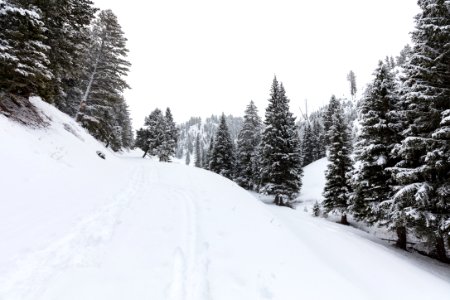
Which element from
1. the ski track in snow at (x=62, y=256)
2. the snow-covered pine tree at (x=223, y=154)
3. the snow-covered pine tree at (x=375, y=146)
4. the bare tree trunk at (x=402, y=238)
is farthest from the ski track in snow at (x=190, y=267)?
the snow-covered pine tree at (x=223, y=154)

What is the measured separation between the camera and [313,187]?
4081 cm

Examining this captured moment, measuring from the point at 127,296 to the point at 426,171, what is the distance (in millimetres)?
13350

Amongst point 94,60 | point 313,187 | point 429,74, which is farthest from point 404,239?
point 94,60

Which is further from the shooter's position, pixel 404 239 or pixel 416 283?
pixel 404 239

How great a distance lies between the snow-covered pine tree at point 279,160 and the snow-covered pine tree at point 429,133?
17225 mm

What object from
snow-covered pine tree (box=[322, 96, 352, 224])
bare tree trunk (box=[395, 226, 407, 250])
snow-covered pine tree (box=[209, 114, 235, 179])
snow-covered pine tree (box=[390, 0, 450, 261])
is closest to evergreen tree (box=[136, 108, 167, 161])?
snow-covered pine tree (box=[209, 114, 235, 179])

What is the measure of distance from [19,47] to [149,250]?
10496 millimetres

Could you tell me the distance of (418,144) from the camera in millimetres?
12211

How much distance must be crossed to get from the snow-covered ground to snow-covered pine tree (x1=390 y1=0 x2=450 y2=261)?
4.65 m

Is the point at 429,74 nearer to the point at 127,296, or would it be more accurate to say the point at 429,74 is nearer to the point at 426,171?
the point at 426,171

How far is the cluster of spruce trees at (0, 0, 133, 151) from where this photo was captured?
10703mm

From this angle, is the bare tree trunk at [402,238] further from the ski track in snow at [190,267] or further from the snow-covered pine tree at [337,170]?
the ski track in snow at [190,267]

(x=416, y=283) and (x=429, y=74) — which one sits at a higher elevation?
(x=429, y=74)

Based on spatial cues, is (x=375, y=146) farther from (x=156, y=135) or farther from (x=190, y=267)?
(x=156, y=135)
